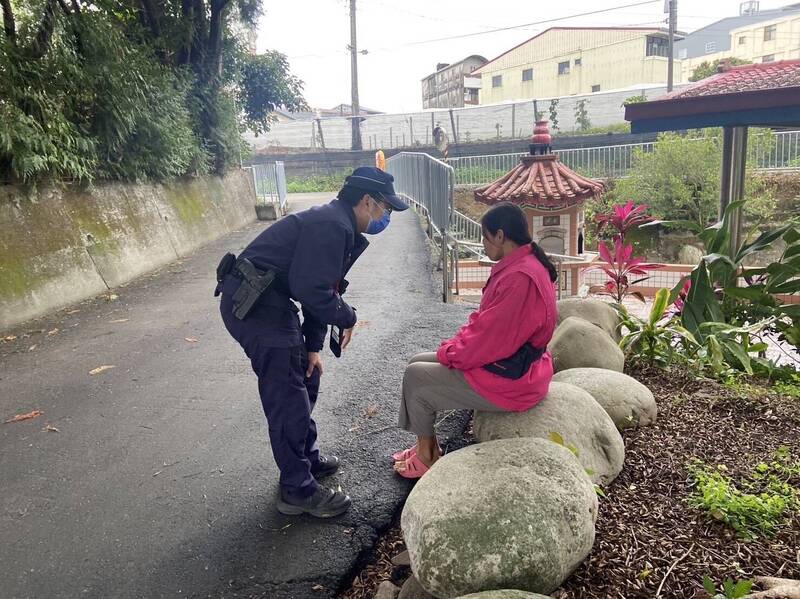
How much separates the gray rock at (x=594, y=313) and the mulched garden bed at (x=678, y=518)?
829 mm

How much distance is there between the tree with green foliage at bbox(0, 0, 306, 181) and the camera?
6.94m

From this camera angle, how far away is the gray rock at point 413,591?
2252 mm

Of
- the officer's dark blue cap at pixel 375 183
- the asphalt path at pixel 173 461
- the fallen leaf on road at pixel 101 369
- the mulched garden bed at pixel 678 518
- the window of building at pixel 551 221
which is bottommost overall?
the asphalt path at pixel 173 461

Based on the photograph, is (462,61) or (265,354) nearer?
(265,354)

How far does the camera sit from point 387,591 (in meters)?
2.43

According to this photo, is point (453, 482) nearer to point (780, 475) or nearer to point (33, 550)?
point (780, 475)

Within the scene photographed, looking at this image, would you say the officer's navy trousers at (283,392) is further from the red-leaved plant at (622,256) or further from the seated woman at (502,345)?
the red-leaved plant at (622,256)

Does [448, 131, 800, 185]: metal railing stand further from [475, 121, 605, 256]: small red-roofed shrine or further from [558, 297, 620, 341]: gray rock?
[558, 297, 620, 341]: gray rock

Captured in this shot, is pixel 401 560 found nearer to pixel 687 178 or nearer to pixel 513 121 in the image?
pixel 687 178

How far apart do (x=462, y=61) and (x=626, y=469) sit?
147ft

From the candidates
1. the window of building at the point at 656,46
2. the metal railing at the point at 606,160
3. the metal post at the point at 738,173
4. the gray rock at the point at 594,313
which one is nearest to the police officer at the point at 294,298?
the gray rock at the point at 594,313

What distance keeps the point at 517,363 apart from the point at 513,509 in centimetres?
79

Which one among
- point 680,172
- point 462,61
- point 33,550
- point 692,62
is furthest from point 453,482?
point 692,62

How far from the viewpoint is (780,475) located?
272 cm
